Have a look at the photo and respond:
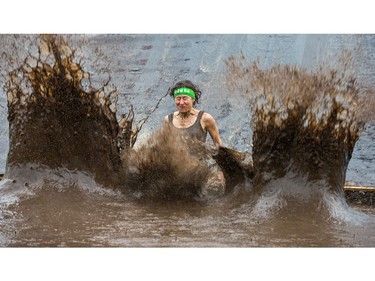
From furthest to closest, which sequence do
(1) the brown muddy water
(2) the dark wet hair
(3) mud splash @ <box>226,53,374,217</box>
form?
(2) the dark wet hair → (3) mud splash @ <box>226,53,374,217</box> → (1) the brown muddy water

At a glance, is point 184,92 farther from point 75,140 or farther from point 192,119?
point 75,140

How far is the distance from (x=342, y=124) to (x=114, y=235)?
1.21m

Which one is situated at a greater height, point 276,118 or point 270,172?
point 276,118

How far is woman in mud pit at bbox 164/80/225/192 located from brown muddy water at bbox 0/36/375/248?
51 mm

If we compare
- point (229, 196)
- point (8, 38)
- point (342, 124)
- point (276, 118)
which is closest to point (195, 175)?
point (229, 196)

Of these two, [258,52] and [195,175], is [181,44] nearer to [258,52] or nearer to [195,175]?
[258,52]

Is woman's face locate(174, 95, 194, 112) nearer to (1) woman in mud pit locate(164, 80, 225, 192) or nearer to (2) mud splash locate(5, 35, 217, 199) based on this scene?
(1) woman in mud pit locate(164, 80, 225, 192)

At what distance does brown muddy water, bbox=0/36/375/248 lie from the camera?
356 cm

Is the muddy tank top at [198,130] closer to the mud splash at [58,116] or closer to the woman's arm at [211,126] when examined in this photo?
the woman's arm at [211,126]

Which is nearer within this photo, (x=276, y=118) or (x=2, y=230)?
(x=2, y=230)

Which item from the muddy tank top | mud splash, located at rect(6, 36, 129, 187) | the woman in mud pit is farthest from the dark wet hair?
mud splash, located at rect(6, 36, 129, 187)

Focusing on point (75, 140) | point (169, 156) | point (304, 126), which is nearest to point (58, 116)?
point (75, 140)

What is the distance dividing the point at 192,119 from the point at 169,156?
22cm

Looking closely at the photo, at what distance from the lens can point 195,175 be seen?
152 inches
